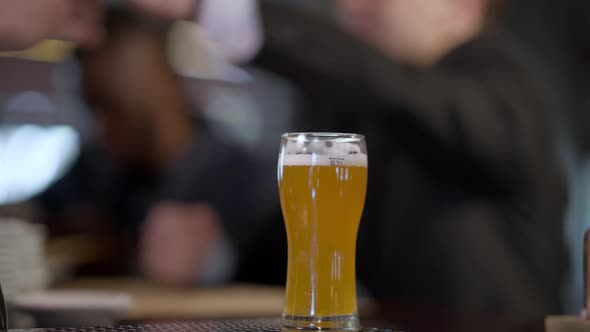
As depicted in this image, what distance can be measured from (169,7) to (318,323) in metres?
2.34

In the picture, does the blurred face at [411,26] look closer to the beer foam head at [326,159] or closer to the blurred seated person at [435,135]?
the blurred seated person at [435,135]

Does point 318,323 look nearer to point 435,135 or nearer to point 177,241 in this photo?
point 177,241

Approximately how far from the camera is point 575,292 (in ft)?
12.9

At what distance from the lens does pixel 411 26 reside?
3.47 m

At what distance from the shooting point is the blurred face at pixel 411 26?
341 centimetres

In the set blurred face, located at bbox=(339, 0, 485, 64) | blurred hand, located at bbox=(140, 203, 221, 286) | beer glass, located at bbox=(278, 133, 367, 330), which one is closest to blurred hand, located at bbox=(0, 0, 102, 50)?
blurred hand, located at bbox=(140, 203, 221, 286)

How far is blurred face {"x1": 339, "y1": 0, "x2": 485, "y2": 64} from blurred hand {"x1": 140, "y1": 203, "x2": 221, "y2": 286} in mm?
1020

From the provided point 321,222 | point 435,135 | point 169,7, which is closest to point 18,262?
point 321,222

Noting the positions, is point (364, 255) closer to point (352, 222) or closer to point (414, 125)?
point (414, 125)

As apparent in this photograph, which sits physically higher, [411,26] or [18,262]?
[411,26]

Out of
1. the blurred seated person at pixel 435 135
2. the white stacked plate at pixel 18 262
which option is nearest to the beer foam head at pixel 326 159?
the white stacked plate at pixel 18 262

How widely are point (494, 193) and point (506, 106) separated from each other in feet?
1.30

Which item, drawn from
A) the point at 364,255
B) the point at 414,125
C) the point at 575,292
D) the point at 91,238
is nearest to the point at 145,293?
the point at 91,238

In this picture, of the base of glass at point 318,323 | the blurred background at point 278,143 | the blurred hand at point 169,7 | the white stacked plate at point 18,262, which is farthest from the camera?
the blurred hand at point 169,7
